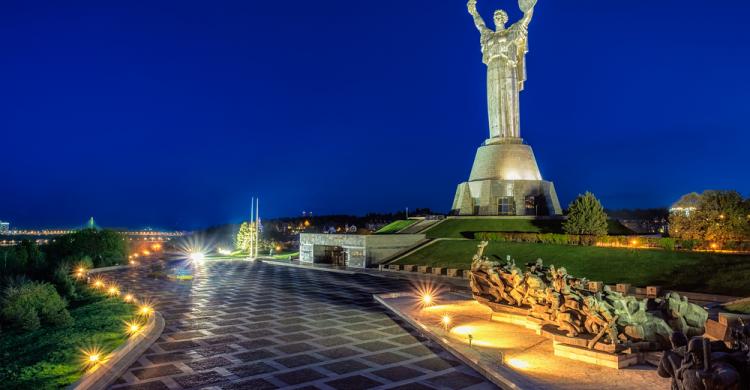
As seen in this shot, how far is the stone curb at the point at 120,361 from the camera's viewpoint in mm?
8205

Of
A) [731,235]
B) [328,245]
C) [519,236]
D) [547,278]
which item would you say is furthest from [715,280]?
[328,245]

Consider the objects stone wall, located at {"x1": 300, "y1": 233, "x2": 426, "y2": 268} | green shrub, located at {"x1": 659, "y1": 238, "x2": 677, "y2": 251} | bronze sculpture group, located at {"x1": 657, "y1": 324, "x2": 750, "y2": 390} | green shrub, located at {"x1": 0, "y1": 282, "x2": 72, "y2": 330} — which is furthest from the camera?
stone wall, located at {"x1": 300, "y1": 233, "x2": 426, "y2": 268}

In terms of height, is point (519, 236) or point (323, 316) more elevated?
point (519, 236)

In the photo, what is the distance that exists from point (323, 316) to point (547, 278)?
21.7 ft

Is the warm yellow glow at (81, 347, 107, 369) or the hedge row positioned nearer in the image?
the warm yellow glow at (81, 347, 107, 369)

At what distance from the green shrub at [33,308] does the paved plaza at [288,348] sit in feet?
9.69

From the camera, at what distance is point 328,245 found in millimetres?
35719

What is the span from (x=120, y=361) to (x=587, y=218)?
83.0 ft

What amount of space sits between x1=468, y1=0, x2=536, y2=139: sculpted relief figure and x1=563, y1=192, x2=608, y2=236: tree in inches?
473

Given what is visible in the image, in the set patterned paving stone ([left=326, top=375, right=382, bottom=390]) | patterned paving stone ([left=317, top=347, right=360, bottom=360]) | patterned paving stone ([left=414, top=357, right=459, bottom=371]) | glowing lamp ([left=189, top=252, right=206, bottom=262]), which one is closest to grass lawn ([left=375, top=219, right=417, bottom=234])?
glowing lamp ([left=189, top=252, right=206, bottom=262])

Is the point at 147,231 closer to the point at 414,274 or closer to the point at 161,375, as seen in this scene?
the point at 414,274

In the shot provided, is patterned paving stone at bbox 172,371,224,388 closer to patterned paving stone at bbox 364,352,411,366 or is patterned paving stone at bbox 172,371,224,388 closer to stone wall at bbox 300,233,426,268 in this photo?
patterned paving stone at bbox 364,352,411,366

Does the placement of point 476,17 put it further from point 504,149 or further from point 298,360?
point 298,360

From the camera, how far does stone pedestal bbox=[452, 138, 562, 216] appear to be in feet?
122
